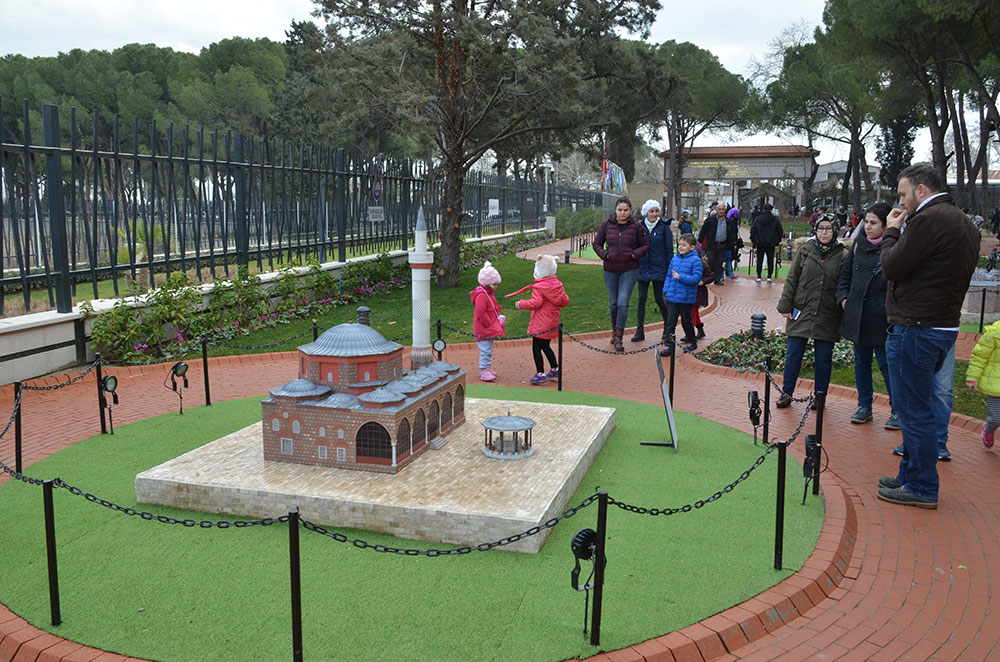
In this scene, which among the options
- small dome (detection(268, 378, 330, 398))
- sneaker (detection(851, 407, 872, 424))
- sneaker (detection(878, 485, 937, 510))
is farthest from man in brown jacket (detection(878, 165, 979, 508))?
small dome (detection(268, 378, 330, 398))

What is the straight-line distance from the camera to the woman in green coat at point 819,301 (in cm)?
711

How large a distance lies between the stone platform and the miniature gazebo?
8cm

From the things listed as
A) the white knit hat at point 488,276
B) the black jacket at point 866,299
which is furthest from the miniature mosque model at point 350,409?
the black jacket at point 866,299

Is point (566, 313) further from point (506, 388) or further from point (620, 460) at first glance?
point (620, 460)

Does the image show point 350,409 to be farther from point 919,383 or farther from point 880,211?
point 880,211

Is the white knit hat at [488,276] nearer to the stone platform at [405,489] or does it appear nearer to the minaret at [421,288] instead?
the minaret at [421,288]

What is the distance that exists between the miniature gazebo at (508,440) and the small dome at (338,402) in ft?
3.47

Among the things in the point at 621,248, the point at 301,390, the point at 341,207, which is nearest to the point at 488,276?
the point at 621,248

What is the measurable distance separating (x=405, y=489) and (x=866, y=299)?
450cm

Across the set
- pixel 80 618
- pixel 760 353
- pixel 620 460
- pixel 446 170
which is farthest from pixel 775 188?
pixel 80 618

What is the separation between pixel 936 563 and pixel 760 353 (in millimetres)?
5497

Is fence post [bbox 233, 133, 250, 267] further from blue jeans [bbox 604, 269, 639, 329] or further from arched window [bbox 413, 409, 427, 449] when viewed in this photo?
arched window [bbox 413, 409, 427, 449]

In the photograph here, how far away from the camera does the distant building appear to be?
5.39 metres

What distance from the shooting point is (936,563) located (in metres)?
4.50
